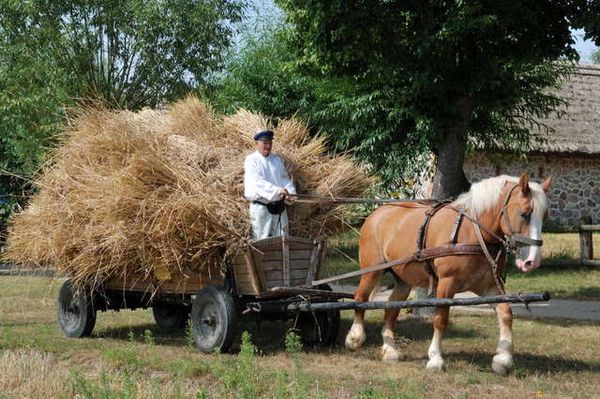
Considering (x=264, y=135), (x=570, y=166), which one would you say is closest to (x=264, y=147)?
(x=264, y=135)

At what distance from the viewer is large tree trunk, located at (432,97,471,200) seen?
37.5 ft

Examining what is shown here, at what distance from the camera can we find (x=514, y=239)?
7137 millimetres

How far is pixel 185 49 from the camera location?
55.7 feet

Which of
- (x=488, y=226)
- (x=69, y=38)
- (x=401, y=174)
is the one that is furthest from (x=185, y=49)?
(x=488, y=226)

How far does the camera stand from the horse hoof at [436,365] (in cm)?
749

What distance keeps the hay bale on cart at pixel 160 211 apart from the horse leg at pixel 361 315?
0.55 meters

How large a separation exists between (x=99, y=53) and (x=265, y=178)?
9508 millimetres

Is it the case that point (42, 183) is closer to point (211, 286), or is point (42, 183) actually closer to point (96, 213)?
point (96, 213)

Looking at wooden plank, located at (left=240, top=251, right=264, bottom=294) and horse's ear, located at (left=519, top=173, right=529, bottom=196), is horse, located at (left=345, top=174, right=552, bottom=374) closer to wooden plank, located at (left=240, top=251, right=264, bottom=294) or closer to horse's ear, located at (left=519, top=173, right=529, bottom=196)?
horse's ear, located at (left=519, top=173, right=529, bottom=196)

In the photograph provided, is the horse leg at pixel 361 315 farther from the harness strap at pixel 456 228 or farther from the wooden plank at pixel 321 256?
the harness strap at pixel 456 228

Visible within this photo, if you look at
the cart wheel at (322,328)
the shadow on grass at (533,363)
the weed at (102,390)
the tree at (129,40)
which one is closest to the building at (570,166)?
the tree at (129,40)

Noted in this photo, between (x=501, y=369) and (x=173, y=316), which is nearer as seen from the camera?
(x=501, y=369)

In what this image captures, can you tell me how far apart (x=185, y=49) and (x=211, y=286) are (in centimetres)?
943

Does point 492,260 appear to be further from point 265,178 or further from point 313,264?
point 265,178
